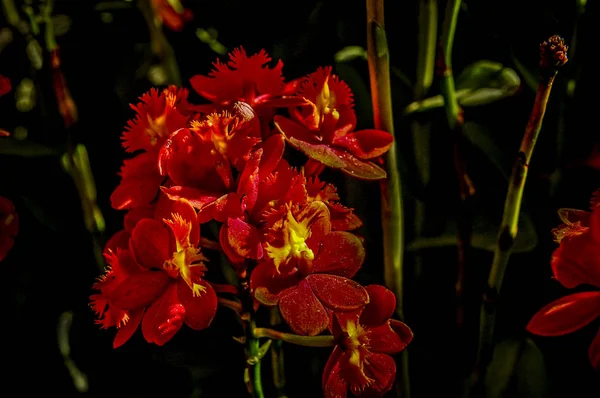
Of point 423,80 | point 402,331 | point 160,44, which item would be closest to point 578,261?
point 402,331

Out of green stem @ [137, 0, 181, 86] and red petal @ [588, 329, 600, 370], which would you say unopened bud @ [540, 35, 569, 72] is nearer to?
red petal @ [588, 329, 600, 370]

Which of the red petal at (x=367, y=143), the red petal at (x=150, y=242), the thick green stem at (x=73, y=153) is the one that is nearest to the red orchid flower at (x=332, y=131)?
the red petal at (x=367, y=143)

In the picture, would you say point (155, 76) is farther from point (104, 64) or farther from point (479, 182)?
point (479, 182)

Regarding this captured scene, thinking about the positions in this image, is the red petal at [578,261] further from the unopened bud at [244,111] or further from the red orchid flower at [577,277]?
the unopened bud at [244,111]

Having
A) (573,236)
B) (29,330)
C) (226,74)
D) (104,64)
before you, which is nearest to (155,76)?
(104,64)

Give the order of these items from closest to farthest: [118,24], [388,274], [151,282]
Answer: [151,282], [388,274], [118,24]

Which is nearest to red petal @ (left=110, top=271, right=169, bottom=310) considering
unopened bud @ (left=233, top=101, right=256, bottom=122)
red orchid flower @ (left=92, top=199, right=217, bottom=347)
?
red orchid flower @ (left=92, top=199, right=217, bottom=347)
